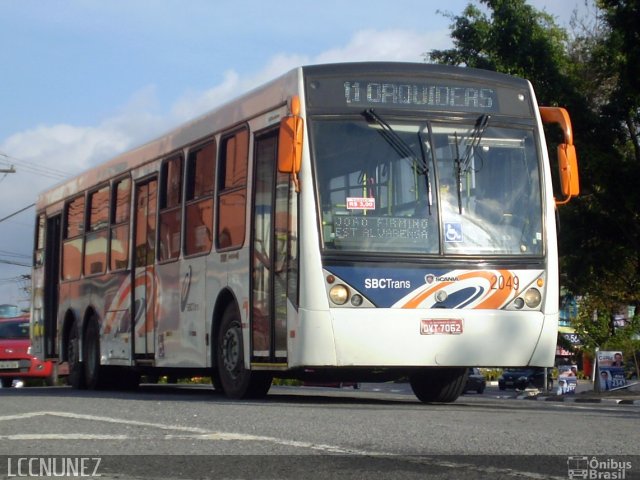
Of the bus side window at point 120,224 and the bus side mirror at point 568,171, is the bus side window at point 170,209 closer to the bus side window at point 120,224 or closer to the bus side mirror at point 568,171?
the bus side window at point 120,224

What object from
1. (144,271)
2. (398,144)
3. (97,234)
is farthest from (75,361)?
(398,144)

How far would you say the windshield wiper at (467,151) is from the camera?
12594 mm

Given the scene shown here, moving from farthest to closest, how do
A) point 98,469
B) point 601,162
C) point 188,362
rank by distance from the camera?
point 601,162 < point 188,362 < point 98,469

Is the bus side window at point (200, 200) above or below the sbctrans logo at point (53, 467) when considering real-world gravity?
above

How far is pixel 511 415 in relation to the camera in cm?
1141

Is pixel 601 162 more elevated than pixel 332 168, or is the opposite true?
pixel 601 162

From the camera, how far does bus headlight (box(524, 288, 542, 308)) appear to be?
12.6m

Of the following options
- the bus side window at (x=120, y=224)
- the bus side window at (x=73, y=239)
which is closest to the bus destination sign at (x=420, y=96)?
the bus side window at (x=120, y=224)

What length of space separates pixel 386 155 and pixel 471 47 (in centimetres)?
2333

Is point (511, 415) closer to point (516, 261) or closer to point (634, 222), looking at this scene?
point (516, 261)

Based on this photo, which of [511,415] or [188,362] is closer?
[511,415]

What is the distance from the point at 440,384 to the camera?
14500mm

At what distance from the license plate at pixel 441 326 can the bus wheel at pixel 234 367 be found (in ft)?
7.21

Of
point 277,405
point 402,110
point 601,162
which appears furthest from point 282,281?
point 601,162
